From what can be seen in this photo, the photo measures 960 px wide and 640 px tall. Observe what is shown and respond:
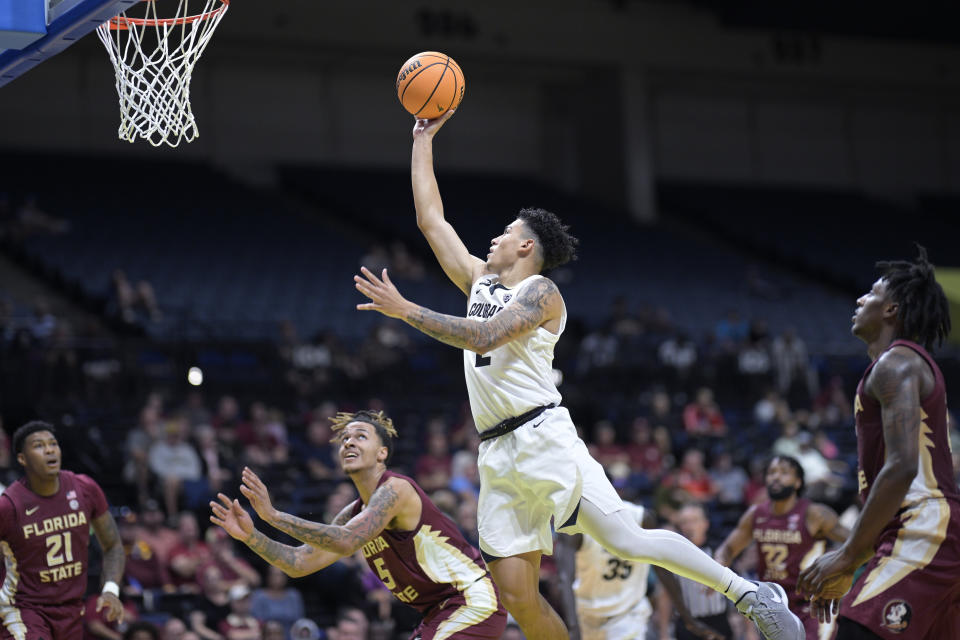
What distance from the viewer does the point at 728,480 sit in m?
14.5

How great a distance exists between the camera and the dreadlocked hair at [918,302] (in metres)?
4.62

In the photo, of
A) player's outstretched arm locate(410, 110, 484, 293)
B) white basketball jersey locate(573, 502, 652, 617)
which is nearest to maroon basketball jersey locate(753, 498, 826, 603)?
white basketball jersey locate(573, 502, 652, 617)

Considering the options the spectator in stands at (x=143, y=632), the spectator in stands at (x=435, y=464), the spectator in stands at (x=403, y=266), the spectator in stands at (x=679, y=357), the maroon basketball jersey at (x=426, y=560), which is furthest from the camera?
the spectator in stands at (x=403, y=266)

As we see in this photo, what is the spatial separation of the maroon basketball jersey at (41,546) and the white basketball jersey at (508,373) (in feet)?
8.54

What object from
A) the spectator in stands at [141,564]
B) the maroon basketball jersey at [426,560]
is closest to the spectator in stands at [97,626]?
the spectator in stands at [141,564]

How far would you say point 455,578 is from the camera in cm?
584

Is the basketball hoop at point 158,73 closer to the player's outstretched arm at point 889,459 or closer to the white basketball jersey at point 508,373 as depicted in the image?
the white basketball jersey at point 508,373

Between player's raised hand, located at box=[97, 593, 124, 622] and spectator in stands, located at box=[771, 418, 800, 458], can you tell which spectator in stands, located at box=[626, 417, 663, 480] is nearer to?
spectator in stands, located at box=[771, 418, 800, 458]

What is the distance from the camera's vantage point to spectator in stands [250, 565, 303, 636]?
968 centimetres

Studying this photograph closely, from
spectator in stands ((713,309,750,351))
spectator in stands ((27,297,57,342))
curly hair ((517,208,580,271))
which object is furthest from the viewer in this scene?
spectator in stands ((713,309,750,351))

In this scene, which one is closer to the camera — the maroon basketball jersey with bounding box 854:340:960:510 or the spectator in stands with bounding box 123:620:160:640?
the maroon basketball jersey with bounding box 854:340:960:510

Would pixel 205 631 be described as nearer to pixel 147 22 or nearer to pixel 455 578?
A: pixel 455 578

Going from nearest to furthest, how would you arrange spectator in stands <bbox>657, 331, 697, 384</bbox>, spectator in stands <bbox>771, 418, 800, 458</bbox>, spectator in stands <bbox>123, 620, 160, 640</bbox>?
spectator in stands <bbox>123, 620, 160, 640</bbox> → spectator in stands <bbox>771, 418, 800, 458</bbox> → spectator in stands <bbox>657, 331, 697, 384</bbox>

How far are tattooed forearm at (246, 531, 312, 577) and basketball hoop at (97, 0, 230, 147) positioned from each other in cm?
235
